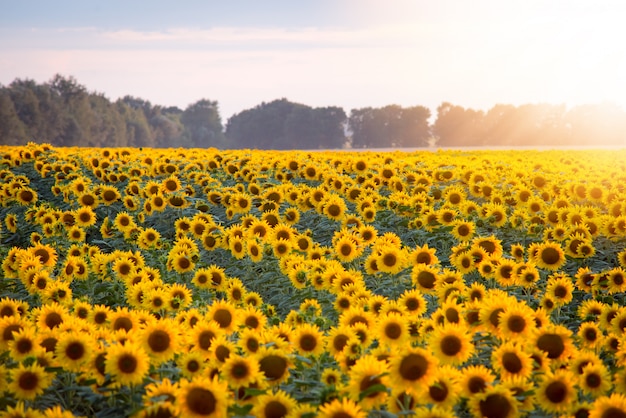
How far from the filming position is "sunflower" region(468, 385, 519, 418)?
4059 millimetres

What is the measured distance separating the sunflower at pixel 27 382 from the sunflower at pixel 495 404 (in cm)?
277

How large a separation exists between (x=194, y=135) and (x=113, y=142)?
3017 centimetres

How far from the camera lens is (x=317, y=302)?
7.73 metres

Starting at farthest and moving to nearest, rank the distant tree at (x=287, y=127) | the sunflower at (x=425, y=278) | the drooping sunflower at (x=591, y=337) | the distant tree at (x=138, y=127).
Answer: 1. the distant tree at (x=287, y=127)
2. the distant tree at (x=138, y=127)
3. the sunflower at (x=425, y=278)
4. the drooping sunflower at (x=591, y=337)

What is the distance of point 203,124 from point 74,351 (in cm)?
12797

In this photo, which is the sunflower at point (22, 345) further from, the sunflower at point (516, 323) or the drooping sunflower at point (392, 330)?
the sunflower at point (516, 323)

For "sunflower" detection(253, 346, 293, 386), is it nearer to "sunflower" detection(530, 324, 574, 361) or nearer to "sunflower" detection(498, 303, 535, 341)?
"sunflower" detection(498, 303, 535, 341)

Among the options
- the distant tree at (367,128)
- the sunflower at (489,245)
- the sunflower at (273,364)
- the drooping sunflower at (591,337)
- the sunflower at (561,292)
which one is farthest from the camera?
the distant tree at (367,128)

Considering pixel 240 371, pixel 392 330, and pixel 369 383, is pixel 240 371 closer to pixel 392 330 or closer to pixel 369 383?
pixel 369 383

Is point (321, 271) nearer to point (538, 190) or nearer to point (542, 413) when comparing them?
point (542, 413)

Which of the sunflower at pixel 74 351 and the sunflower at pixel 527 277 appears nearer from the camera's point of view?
the sunflower at pixel 74 351

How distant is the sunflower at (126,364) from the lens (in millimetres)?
4133

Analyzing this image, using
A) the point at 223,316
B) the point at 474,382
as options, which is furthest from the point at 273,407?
the point at 223,316

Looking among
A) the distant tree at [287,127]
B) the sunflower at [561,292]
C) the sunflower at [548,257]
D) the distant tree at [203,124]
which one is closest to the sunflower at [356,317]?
the sunflower at [561,292]
